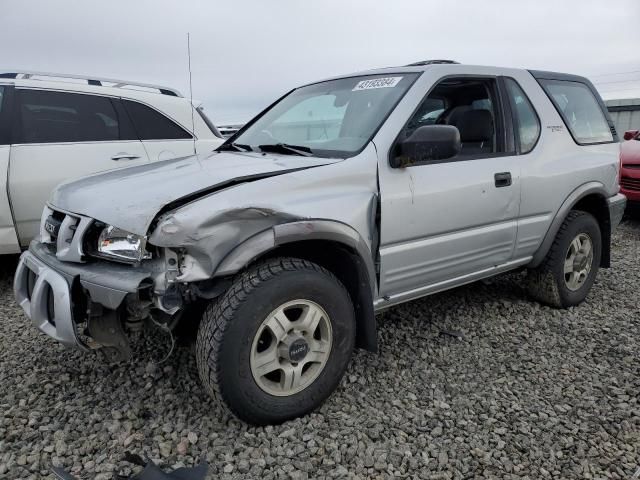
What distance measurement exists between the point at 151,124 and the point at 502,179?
335 centimetres

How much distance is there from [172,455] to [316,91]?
8.13 feet

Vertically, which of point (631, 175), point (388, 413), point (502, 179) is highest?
point (502, 179)

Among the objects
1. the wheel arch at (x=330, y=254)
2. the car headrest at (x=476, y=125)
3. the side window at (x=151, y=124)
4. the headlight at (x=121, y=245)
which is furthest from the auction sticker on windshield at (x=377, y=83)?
the side window at (x=151, y=124)

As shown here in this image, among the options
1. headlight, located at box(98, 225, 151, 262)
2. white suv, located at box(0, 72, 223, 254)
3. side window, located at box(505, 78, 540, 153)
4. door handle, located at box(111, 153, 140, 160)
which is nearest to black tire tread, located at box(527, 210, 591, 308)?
side window, located at box(505, 78, 540, 153)

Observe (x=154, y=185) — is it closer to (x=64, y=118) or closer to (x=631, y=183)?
(x=64, y=118)

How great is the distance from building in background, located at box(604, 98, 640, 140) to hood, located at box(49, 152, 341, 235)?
1552 centimetres

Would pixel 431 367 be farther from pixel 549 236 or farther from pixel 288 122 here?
pixel 288 122

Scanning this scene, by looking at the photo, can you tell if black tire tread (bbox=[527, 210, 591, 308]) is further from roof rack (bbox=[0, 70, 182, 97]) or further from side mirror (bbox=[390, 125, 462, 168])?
roof rack (bbox=[0, 70, 182, 97])

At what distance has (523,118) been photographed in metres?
3.56

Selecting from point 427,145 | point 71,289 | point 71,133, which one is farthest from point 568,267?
point 71,133

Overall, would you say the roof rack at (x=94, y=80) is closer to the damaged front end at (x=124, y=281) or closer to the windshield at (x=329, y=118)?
the windshield at (x=329, y=118)

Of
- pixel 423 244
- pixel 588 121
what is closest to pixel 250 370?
pixel 423 244

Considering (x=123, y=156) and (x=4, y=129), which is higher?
(x=4, y=129)

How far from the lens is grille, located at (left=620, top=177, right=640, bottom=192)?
7.12 metres
